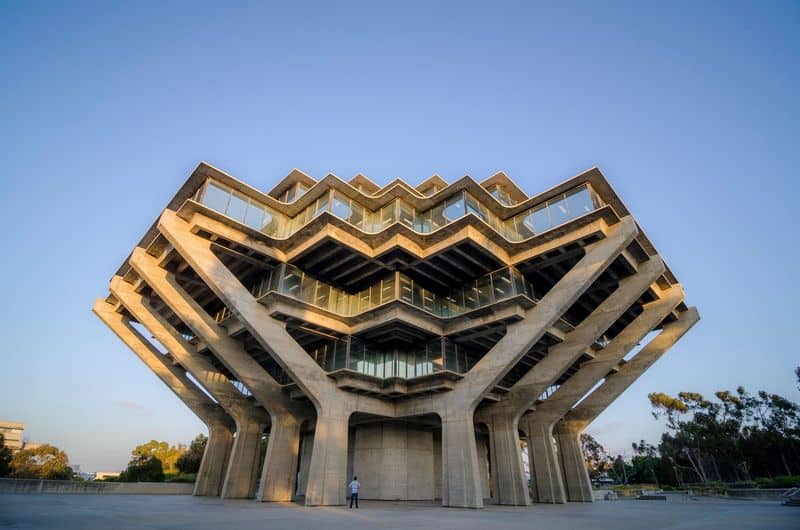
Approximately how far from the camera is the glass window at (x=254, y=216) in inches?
868

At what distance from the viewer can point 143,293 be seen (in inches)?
1054

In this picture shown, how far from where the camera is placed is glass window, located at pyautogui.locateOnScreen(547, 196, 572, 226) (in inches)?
863

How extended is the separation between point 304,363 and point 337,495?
6.67 m

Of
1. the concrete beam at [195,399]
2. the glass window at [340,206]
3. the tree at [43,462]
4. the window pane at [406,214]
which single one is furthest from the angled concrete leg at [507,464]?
the tree at [43,462]

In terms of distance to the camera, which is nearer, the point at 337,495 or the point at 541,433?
the point at 337,495

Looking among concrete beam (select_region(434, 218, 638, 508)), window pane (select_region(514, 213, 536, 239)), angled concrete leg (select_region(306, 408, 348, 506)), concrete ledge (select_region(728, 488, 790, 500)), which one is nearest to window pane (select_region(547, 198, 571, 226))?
window pane (select_region(514, 213, 536, 239))

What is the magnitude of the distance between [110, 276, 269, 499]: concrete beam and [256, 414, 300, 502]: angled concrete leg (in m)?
4.07

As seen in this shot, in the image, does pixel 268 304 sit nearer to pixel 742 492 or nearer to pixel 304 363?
pixel 304 363

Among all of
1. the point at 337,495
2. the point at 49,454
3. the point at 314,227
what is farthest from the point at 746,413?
the point at 49,454

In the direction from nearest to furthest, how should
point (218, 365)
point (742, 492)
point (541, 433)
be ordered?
point (541, 433) < point (218, 365) < point (742, 492)

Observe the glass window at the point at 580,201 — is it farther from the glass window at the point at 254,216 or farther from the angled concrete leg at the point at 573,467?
the glass window at the point at 254,216

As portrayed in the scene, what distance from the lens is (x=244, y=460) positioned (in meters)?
25.8

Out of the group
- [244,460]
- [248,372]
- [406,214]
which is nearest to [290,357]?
[248,372]

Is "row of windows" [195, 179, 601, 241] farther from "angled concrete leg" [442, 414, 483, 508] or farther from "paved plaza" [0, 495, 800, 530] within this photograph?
"paved plaza" [0, 495, 800, 530]
